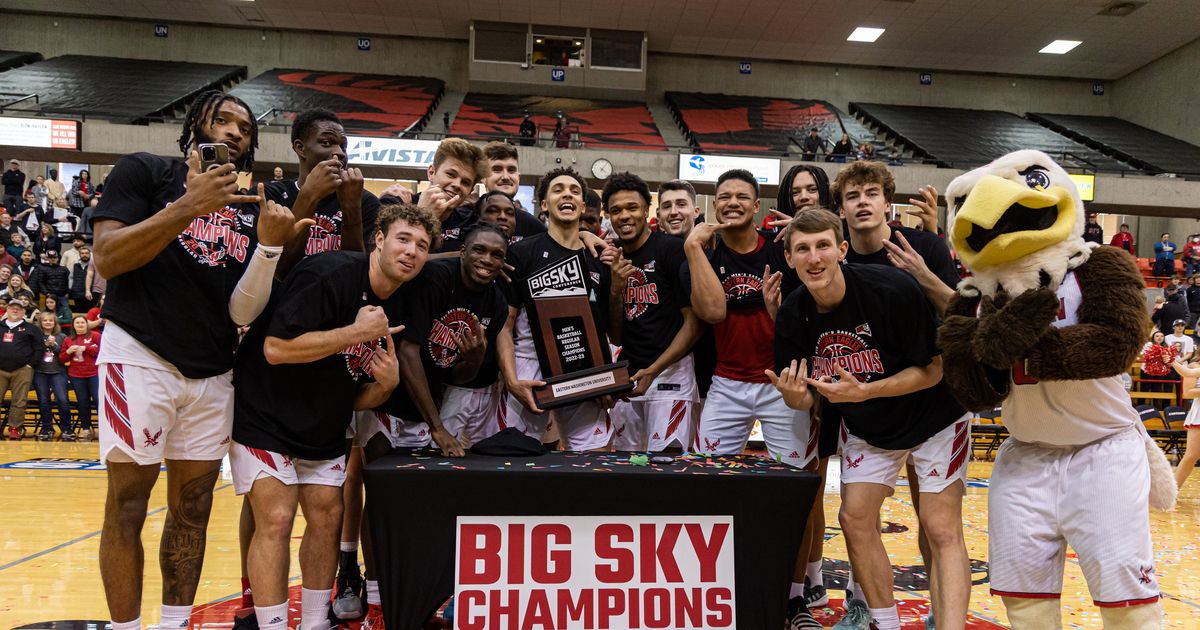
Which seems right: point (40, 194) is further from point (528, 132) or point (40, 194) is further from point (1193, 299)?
point (1193, 299)

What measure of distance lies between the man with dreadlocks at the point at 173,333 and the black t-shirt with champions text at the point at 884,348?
7.05ft

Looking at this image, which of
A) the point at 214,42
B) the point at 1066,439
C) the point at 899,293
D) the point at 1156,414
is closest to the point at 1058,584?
the point at 1066,439

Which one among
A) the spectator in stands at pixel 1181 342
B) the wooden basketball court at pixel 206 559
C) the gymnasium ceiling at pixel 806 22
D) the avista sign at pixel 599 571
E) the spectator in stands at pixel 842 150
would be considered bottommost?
the wooden basketball court at pixel 206 559

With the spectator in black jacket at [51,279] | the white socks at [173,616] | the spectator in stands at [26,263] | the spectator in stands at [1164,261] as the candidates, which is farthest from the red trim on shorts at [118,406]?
the spectator in stands at [1164,261]

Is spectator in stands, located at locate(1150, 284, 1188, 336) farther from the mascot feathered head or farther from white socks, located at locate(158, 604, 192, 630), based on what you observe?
white socks, located at locate(158, 604, 192, 630)

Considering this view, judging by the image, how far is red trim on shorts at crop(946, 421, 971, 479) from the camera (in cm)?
330

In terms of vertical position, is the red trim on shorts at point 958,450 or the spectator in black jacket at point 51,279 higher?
the spectator in black jacket at point 51,279

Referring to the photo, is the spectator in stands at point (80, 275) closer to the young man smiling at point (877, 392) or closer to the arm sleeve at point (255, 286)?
the arm sleeve at point (255, 286)

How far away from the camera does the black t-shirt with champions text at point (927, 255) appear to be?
3.67m

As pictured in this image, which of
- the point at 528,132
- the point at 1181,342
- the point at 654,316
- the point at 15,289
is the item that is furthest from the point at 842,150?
the point at 654,316

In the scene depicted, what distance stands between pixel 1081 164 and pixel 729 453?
19.7 meters

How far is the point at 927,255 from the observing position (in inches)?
146

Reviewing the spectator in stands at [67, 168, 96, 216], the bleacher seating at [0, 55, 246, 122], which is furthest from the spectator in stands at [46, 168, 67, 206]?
the bleacher seating at [0, 55, 246, 122]

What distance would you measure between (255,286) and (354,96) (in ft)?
67.8
